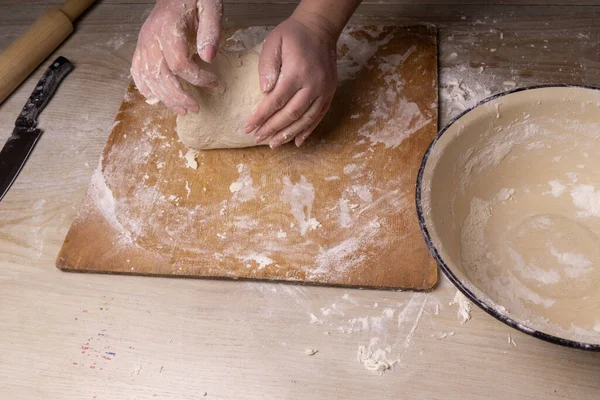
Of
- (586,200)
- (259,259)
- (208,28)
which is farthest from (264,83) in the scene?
(586,200)

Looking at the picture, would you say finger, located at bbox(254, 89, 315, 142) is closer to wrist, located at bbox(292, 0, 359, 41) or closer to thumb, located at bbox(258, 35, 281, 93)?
thumb, located at bbox(258, 35, 281, 93)

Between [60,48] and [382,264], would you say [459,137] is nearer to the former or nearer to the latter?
[382,264]

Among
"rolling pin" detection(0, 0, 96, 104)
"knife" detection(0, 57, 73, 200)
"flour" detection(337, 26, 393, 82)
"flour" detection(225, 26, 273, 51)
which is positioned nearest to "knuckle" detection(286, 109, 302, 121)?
"flour" detection(337, 26, 393, 82)

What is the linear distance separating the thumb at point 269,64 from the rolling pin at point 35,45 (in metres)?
0.83

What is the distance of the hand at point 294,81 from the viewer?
3.74 ft

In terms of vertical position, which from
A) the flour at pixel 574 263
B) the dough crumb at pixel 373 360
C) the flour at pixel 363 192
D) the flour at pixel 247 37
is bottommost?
the dough crumb at pixel 373 360

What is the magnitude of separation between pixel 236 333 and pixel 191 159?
475 millimetres

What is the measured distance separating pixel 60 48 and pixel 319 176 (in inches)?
40.3

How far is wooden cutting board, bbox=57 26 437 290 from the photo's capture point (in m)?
1.11

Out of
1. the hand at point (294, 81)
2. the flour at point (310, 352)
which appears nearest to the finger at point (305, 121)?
the hand at point (294, 81)

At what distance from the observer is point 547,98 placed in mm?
1015

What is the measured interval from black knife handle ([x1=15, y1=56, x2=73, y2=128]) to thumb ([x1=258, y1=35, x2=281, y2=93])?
0.73 m

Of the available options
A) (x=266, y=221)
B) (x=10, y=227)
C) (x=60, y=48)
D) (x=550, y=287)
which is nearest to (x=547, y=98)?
(x=550, y=287)

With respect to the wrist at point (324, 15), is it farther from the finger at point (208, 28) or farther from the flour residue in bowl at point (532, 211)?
the flour residue in bowl at point (532, 211)
